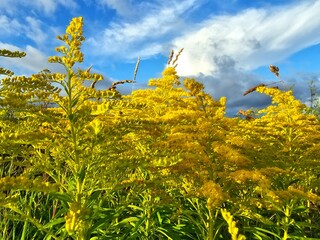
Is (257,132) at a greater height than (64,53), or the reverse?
(64,53)

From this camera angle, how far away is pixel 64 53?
15.2 ft

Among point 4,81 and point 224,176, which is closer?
point 4,81

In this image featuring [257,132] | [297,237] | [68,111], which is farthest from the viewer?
[257,132]

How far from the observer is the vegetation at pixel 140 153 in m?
4.35

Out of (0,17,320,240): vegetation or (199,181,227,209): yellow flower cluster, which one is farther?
(199,181,227,209): yellow flower cluster

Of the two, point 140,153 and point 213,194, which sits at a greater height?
point 140,153

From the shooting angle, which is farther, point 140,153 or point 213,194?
point 140,153

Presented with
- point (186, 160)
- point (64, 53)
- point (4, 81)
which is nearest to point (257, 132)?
point (186, 160)

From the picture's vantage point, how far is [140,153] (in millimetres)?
5715

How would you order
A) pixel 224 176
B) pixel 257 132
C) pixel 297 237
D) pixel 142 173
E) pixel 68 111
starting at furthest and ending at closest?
pixel 257 132 → pixel 142 173 → pixel 297 237 → pixel 224 176 → pixel 68 111

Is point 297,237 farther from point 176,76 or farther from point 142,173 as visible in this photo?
point 176,76

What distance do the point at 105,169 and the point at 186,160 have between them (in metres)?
1.19

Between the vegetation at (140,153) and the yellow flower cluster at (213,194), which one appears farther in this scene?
the yellow flower cluster at (213,194)

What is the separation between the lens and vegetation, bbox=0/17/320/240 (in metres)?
4.35
